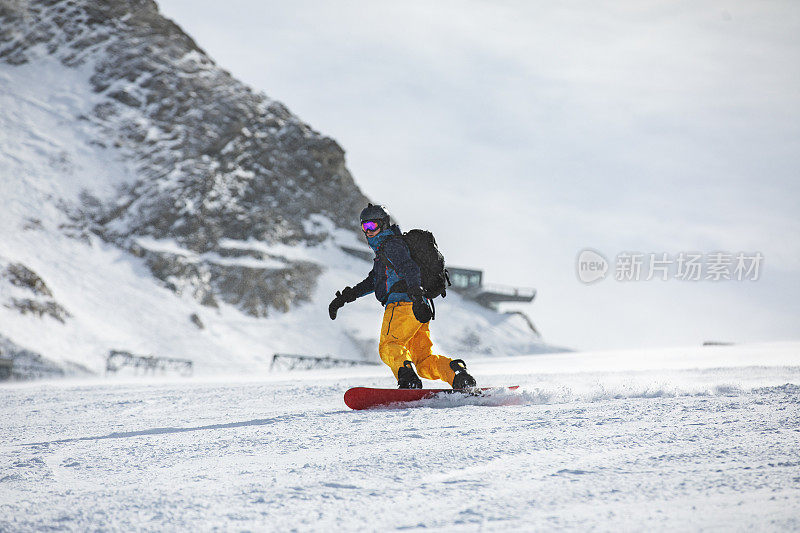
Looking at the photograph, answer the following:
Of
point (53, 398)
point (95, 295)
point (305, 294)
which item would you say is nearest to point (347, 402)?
point (53, 398)

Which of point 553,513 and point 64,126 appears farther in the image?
point 64,126

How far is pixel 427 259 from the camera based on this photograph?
4668mm

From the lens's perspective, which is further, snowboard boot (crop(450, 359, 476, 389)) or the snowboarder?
the snowboarder

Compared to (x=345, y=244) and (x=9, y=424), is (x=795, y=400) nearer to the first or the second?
(x=9, y=424)

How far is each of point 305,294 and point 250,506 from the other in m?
52.3

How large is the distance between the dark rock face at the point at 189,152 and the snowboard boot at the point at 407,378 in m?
45.4

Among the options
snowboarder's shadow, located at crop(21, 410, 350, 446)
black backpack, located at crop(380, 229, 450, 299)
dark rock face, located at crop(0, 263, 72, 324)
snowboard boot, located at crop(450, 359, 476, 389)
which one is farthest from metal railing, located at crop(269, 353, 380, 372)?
snowboarder's shadow, located at crop(21, 410, 350, 446)

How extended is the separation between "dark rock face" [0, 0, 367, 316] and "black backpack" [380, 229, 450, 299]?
149 ft

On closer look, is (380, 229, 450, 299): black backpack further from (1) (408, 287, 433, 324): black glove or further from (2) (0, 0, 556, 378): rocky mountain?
(2) (0, 0, 556, 378): rocky mountain

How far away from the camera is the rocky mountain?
41000 millimetres

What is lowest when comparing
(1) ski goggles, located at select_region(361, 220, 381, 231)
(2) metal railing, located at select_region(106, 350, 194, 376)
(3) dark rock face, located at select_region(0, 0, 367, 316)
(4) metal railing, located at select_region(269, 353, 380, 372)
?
(2) metal railing, located at select_region(106, 350, 194, 376)

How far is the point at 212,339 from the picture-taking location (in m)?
42.7

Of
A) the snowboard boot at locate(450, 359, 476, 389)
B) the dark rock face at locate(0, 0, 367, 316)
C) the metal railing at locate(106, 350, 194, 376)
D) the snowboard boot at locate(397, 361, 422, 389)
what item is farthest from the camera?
the dark rock face at locate(0, 0, 367, 316)

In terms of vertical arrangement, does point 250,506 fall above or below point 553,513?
below
